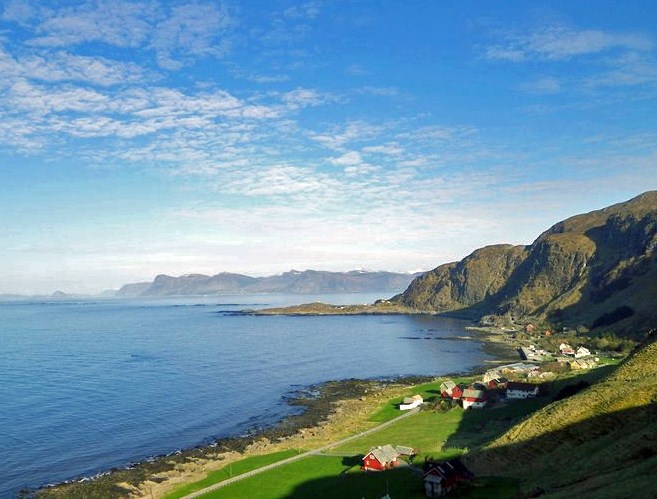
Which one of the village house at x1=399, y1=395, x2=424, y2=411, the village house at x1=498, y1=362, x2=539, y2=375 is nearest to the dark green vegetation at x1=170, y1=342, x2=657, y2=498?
the village house at x1=399, y1=395, x2=424, y2=411

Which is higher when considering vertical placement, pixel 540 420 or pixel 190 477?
pixel 540 420

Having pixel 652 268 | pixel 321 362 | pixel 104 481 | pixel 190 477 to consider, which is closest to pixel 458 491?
pixel 190 477

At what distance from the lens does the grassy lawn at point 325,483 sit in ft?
158

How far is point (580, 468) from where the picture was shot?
128 feet

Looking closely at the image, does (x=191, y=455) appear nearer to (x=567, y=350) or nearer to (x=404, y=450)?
(x=404, y=450)

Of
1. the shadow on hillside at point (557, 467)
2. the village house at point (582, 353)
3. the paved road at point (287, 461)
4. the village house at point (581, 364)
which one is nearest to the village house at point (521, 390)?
the paved road at point (287, 461)

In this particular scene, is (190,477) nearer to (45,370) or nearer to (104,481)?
(104,481)

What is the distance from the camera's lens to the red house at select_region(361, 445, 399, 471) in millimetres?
54406

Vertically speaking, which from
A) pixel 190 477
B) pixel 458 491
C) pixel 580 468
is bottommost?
pixel 190 477

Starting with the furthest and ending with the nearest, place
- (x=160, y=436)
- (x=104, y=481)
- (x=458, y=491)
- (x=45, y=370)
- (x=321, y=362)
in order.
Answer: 1. (x=321, y=362)
2. (x=45, y=370)
3. (x=160, y=436)
4. (x=104, y=481)
5. (x=458, y=491)

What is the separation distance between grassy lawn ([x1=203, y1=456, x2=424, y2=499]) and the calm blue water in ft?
64.4

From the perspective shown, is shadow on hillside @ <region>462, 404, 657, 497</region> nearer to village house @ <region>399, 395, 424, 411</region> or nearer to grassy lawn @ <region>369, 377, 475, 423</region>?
grassy lawn @ <region>369, 377, 475, 423</region>

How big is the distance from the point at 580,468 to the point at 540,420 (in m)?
12.0

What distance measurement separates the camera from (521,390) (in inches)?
3228
